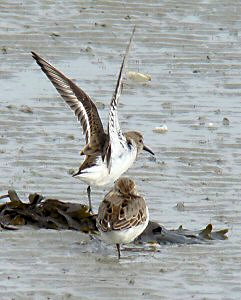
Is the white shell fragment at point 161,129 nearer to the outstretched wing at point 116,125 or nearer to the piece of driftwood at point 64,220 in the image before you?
the outstretched wing at point 116,125

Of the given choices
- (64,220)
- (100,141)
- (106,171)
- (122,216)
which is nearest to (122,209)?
(122,216)

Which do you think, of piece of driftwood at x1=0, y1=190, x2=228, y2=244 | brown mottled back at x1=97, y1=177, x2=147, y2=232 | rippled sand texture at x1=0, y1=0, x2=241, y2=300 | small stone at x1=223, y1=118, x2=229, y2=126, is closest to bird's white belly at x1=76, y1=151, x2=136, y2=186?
rippled sand texture at x1=0, y1=0, x2=241, y2=300

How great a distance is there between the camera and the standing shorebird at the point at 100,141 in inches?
335

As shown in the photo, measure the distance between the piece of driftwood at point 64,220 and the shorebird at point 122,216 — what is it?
1.16ft

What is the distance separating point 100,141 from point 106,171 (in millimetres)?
387

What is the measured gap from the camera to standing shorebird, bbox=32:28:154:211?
852cm

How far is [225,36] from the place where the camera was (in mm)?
13086

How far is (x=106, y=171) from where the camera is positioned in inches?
341

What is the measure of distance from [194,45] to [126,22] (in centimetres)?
86

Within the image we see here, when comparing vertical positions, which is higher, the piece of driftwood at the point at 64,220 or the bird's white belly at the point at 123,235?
the bird's white belly at the point at 123,235

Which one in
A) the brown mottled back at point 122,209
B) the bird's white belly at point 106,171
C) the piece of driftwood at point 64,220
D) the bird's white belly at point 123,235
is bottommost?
the bird's white belly at point 106,171

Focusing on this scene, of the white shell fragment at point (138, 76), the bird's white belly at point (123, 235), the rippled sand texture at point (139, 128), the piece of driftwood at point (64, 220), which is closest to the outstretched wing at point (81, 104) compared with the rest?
the rippled sand texture at point (139, 128)

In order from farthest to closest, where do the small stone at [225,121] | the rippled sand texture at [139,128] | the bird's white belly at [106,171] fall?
the small stone at [225,121]
the bird's white belly at [106,171]
the rippled sand texture at [139,128]

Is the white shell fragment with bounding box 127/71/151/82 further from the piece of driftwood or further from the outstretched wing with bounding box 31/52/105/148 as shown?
the piece of driftwood
